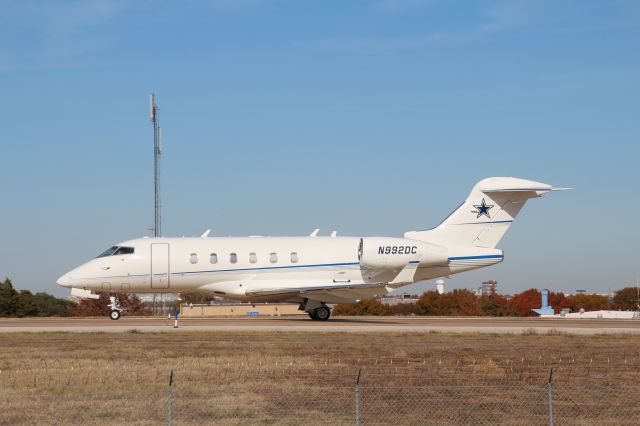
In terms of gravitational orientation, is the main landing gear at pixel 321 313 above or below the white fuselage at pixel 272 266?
below

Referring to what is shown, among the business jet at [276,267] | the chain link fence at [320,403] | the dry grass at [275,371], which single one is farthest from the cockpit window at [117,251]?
the chain link fence at [320,403]

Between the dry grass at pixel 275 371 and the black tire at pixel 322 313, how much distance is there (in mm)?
8530

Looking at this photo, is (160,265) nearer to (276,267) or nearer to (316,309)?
(276,267)

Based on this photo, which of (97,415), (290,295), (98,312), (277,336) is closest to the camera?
(97,415)

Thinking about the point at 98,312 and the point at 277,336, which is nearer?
the point at 277,336

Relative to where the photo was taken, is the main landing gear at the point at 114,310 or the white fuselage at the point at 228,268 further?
the main landing gear at the point at 114,310

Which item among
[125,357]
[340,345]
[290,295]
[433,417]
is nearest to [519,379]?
[433,417]

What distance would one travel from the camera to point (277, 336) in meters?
28.9

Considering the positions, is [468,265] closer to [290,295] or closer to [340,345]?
[290,295]

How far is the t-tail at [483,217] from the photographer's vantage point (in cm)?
3944

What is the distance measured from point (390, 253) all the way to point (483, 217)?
201 inches

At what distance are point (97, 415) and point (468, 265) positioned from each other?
27191mm

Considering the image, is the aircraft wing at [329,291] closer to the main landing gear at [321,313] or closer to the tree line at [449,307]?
the main landing gear at [321,313]

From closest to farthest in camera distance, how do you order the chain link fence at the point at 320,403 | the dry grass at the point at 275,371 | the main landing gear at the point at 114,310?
the chain link fence at the point at 320,403 → the dry grass at the point at 275,371 → the main landing gear at the point at 114,310
